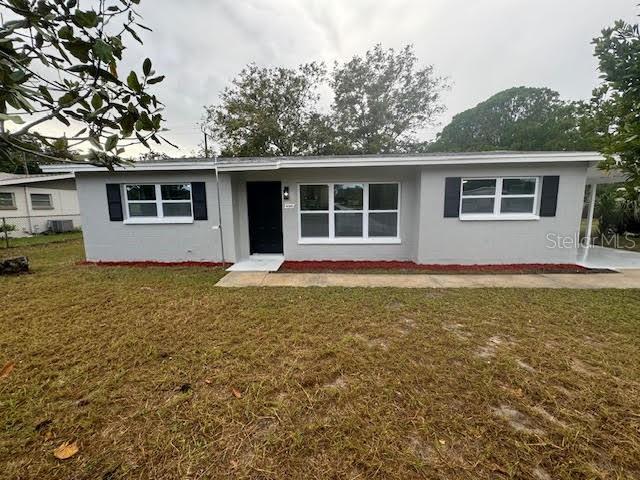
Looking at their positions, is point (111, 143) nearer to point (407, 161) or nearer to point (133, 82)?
point (133, 82)

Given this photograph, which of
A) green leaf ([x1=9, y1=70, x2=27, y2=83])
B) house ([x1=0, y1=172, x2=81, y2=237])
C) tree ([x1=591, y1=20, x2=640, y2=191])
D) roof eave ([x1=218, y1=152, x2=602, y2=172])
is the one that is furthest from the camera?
house ([x1=0, y1=172, x2=81, y2=237])

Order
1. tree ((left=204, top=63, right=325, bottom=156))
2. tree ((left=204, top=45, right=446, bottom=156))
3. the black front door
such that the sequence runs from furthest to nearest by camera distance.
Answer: tree ((left=204, top=45, right=446, bottom=156)) < tree ((left=204, top=63, right=325, bottom=156)) < the black front door

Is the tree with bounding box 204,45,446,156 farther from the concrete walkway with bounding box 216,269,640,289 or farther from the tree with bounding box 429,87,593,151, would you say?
the concrete walkway with bounding box 216,269,640,289

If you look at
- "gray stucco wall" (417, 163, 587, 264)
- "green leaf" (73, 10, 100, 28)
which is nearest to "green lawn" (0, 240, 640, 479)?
"green leaf" (73, 10, 100, 28)

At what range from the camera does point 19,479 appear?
1.71 meters

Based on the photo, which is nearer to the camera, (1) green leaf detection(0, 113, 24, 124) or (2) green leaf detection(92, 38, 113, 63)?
(1) green leaf detection(0, 113, 24, 124)

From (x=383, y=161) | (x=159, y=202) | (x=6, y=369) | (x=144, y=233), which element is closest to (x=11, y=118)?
(x=6, y=369)

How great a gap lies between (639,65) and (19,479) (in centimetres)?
698

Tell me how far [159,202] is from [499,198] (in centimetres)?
897

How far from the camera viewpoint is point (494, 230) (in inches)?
278

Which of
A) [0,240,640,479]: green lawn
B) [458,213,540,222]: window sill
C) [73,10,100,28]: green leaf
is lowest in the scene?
[0,240,640,479]: green lawn

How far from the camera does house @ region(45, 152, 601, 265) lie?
6.82 metres

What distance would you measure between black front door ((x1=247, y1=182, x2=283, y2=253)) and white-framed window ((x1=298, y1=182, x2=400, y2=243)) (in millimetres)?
779

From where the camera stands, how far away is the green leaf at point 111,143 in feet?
4.47
